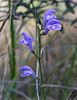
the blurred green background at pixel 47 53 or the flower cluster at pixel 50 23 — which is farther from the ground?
the flower cluster at pixel 50 23

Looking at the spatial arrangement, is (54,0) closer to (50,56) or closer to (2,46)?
(2,46)

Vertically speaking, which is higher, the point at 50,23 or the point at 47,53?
the point at 50,23

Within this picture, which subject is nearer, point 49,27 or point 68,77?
point 49,27

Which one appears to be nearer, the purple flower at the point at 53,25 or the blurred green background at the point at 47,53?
the purple flower at the point at 53,25

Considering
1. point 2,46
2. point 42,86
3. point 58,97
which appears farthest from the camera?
point 2,46

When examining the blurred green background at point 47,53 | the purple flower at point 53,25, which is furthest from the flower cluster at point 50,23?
the blurred green background at point 47,53

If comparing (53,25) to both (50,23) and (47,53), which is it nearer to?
(50,23)

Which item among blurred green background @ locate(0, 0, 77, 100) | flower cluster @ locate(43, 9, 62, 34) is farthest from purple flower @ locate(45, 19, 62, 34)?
blurred green background @ locate(0, 0, 77, 100)

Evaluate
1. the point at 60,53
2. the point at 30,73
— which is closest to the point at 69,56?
the point at 60,53

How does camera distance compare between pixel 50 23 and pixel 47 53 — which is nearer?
pixel 50 23

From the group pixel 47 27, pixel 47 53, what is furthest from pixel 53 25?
pixel 47 53

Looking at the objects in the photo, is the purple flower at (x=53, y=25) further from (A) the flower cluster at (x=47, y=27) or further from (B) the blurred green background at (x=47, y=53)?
(B) the blurred green background at (x=47, y=53)
